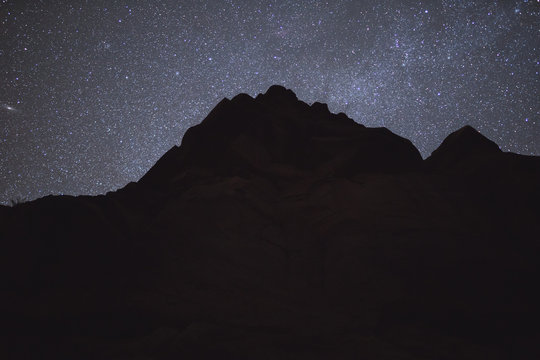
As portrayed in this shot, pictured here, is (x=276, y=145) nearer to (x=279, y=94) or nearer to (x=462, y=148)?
(x=279, y=94)

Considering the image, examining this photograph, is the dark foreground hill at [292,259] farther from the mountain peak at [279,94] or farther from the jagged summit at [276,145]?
the mountain peak at [279,94]

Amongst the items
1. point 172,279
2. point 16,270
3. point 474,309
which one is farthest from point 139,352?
point 474,309

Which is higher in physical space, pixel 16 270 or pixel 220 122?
pixel 220 122

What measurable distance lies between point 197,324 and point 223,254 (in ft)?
11.0

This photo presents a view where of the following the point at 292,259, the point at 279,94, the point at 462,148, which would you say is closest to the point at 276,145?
the point at 279,94

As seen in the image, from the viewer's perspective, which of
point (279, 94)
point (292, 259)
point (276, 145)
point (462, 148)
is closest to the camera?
point (292, 259)

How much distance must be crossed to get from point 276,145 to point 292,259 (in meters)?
7.01

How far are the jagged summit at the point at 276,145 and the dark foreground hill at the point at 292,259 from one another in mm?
115

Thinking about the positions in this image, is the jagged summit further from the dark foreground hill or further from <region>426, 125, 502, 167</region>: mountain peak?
<region>426, 125, 502, 167</region>: mountain peak

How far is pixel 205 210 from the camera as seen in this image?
1238 cm

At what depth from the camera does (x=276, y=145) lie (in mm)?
16203

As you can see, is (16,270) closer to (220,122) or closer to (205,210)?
(205,210)

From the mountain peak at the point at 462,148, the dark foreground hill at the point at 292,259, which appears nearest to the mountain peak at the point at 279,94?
the dark foreground hill at the point at 292,259

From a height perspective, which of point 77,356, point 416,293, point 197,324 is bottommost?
point 77,356
